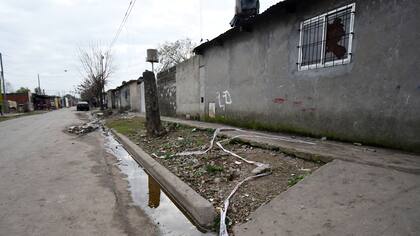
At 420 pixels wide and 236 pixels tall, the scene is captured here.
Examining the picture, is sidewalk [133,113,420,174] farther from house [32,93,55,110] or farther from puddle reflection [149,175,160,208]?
house [32,93,55,110]

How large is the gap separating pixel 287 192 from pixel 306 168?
0.80m

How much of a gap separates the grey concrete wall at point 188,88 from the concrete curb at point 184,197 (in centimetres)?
630

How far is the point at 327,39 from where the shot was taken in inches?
199

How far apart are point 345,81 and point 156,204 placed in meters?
4.10

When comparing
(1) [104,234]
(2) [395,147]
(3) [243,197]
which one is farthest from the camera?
(2) [395,147]

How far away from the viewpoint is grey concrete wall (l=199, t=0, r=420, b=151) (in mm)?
3705

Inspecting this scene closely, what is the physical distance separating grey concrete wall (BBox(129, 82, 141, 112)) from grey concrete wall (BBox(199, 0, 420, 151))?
19.0m

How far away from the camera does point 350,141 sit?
4.54m

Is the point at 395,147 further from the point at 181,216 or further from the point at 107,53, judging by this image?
the point at 107,53

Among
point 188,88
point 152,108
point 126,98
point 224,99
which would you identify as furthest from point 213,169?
point 126,98

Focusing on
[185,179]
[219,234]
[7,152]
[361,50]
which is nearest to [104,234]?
[219,234]

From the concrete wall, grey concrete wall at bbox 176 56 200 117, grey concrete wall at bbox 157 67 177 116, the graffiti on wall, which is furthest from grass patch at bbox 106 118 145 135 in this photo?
the concrete wall

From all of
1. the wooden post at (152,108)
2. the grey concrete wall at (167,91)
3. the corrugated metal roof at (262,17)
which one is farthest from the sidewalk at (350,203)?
the grey concrete wall at (167,91)

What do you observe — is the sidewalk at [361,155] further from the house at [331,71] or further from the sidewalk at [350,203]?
the house at [331,71]
